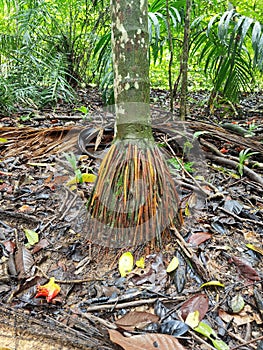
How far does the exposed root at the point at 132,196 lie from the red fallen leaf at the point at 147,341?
441 mm

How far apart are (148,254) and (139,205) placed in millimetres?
228

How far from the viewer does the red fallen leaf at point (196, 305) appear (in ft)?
3.82

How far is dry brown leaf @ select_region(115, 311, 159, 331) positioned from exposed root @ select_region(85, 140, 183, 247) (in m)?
0.33

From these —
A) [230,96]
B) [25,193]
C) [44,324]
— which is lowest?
[44,324]

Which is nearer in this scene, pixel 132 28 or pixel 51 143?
pixel 132 28

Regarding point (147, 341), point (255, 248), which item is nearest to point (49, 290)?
point (147, 341)

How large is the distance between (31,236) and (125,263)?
1.71 ft

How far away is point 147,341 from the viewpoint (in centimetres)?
103

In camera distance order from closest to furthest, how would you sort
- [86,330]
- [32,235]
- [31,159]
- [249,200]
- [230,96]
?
[86,330] → [32,235] → [249,200] → [31,159] → [230,96]

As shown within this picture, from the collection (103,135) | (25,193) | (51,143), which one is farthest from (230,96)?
(25,193)

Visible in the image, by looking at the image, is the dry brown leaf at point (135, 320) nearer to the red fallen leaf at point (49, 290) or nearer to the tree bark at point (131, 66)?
the red fallen leaf at point (49, 290)

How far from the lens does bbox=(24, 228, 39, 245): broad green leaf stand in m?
1.53

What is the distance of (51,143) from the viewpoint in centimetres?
242

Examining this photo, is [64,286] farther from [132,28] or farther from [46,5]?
[46,5]
